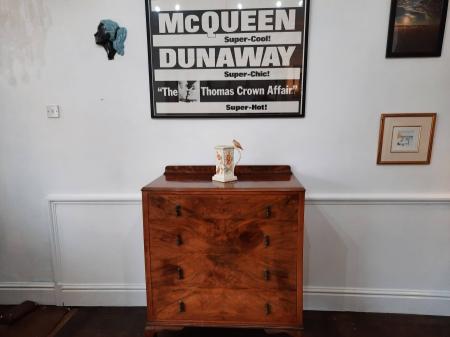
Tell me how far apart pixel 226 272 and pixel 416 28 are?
1.80 m

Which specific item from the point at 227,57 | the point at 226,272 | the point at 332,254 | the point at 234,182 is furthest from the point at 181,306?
the point at 227,57

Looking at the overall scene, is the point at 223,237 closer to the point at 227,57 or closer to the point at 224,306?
the point at 224,306

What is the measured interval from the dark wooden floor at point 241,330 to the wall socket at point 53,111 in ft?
4.48

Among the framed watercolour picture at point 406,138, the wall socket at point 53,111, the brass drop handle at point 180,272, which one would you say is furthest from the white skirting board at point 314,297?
the wall socket at point 53,111

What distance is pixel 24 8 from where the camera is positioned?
1.68 m

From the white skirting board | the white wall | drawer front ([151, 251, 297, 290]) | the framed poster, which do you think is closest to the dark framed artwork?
the white wall

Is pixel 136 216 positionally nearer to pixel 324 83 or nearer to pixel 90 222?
pixel 90 222

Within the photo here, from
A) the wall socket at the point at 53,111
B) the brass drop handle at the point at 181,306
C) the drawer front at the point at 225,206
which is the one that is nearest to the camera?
the drawer front at the point at 225,206

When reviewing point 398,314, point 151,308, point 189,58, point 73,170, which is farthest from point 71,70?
point 398,314

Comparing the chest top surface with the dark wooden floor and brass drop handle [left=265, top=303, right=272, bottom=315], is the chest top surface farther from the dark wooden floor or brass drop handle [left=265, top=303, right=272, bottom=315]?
the dark wooden floor

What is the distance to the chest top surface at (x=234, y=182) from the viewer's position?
1.30 metres

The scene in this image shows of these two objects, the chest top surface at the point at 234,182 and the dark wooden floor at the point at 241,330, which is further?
the dark wooden floor at the point at 241,330

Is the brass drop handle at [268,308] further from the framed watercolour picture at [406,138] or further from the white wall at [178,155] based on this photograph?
the framed watercolour picture at [406,138]

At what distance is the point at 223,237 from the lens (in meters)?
1.34
